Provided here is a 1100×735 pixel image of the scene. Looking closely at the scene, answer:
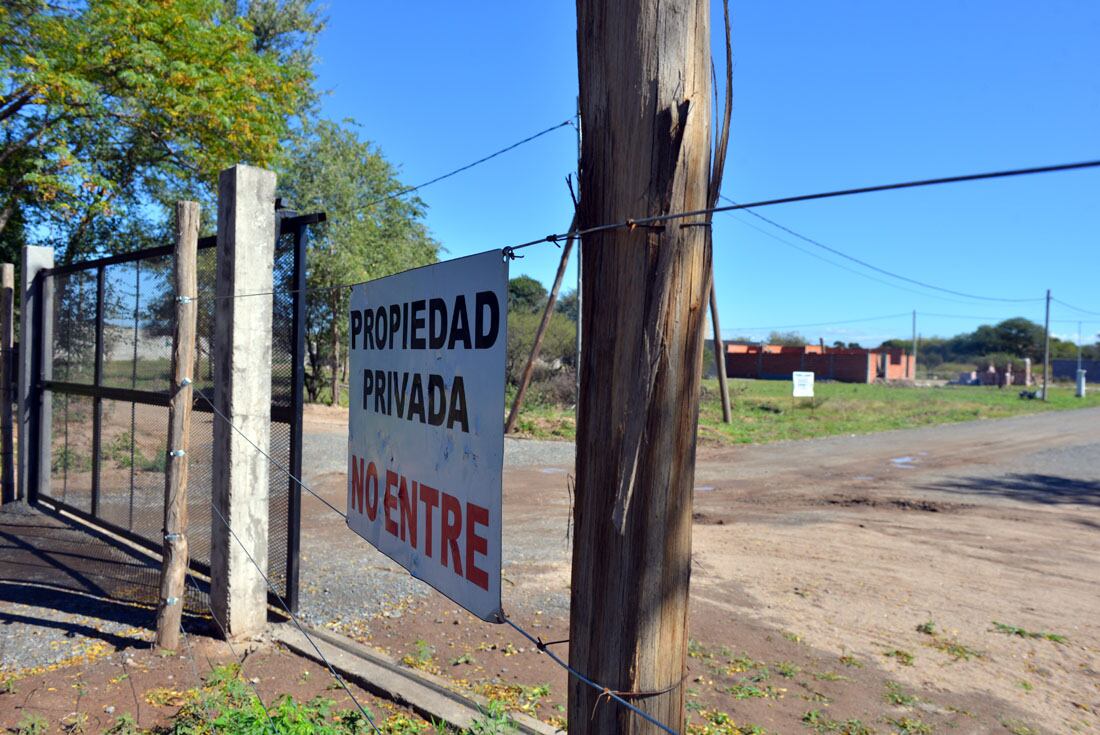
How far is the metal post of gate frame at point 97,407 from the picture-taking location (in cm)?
803

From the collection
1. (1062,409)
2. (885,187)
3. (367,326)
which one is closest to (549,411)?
(367,326)

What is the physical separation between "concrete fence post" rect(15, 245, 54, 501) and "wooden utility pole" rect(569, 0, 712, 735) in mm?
9344

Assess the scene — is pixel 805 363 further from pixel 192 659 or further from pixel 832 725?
pixel 192 659

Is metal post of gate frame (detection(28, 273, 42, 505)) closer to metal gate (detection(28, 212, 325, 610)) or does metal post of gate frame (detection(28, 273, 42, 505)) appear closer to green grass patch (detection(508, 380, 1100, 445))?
metal gate (detection(28, 212, 325, 610))

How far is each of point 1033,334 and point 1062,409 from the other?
233ft

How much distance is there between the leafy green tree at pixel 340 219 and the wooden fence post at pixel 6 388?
12813 mm

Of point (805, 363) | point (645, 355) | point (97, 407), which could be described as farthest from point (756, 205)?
point (805, 363)

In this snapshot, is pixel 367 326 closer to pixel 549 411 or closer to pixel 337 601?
pixel 337 601

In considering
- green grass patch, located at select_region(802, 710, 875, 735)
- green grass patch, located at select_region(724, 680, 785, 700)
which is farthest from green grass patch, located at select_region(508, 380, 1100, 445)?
green grass patch, located at select_region(802, 710, 875, 735)

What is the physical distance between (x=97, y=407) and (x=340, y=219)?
56.7 ft

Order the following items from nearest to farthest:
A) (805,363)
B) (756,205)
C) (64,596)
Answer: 1. (756,205)
2. (64,596)
3. (805,363)

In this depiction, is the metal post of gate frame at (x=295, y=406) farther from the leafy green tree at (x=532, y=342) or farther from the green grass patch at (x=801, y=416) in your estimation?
the leafy green tree at (x=532, y=342)

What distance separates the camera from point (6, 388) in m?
Result: 9.95

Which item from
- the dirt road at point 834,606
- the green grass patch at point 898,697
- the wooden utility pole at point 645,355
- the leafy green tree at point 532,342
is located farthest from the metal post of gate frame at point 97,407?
the leafy green tree at point 532,342
